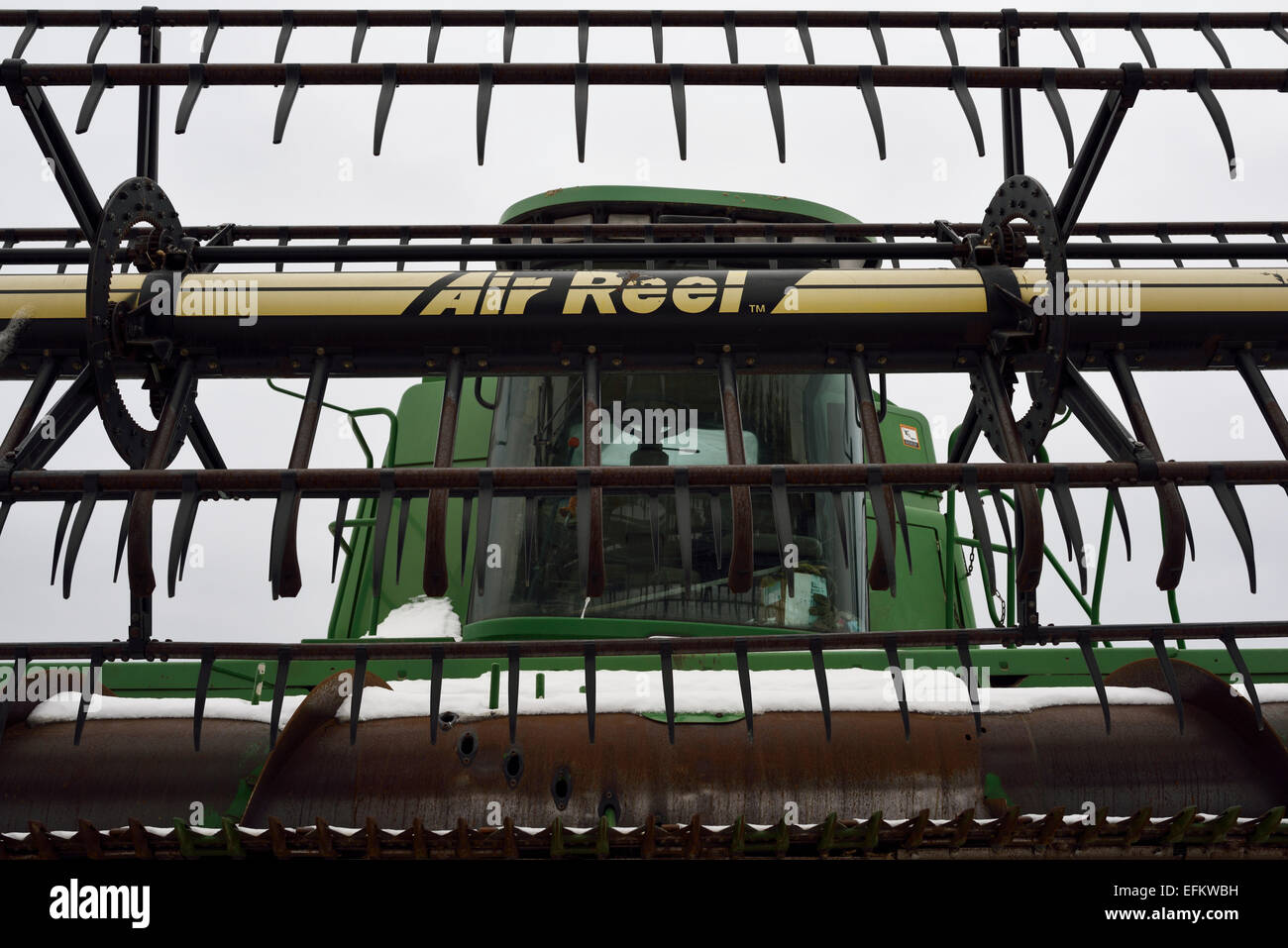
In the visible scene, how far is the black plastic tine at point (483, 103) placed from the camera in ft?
14.4

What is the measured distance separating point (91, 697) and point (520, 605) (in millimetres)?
1809

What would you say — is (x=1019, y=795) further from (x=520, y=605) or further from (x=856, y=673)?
(x=520, y=605)

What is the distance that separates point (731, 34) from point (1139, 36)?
1.55 m

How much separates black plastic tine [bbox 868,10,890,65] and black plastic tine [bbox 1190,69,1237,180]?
1070 mm

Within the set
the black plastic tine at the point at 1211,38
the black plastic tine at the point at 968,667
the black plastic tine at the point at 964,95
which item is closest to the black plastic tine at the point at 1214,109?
the black plastic tine at the point at 1211,38

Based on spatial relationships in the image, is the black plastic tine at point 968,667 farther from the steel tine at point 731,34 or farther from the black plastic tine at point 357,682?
the steel tine at point 731,34

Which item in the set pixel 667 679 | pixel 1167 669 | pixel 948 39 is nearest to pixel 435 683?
pixel 667 679

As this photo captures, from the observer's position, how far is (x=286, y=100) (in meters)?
4.40

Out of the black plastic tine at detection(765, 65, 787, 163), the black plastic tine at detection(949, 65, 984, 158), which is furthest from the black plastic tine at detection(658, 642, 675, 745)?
the black plastic tine at detection(949, 65, 984, 158)

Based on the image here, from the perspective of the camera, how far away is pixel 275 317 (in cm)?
433

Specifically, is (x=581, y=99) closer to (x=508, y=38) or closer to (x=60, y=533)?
(x=508, y=38)

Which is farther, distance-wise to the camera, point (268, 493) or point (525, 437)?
point (525, 437)

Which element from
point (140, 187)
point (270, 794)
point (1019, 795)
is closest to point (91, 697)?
point (270, 794)

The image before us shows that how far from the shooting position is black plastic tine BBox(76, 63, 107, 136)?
433cm
